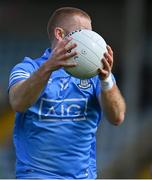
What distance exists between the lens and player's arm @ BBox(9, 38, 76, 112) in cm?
584

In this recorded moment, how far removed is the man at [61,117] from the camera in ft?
20.6

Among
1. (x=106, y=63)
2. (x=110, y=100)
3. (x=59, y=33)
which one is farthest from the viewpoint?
(x=59, y=33)

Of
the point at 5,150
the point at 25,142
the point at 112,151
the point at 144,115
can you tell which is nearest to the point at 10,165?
the point at 5,150

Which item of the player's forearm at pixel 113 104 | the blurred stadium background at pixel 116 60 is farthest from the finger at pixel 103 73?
the blurred stadium background at pixel 116 60

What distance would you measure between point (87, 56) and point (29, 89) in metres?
0.48

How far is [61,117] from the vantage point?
6.30m

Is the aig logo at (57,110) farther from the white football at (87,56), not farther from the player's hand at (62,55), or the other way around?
the player's hand at (62,55)

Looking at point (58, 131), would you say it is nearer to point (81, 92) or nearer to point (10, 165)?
point (81, 92)

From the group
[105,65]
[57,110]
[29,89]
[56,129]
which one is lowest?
[56,129]

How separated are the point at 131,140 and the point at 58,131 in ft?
28.7

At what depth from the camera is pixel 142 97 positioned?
16109 mm

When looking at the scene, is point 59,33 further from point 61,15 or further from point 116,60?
point 116,60

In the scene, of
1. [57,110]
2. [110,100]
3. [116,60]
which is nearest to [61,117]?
[57,110]

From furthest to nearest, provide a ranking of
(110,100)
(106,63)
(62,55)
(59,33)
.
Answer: (59,33)
(110,100)
(106,63)
(62,55)
